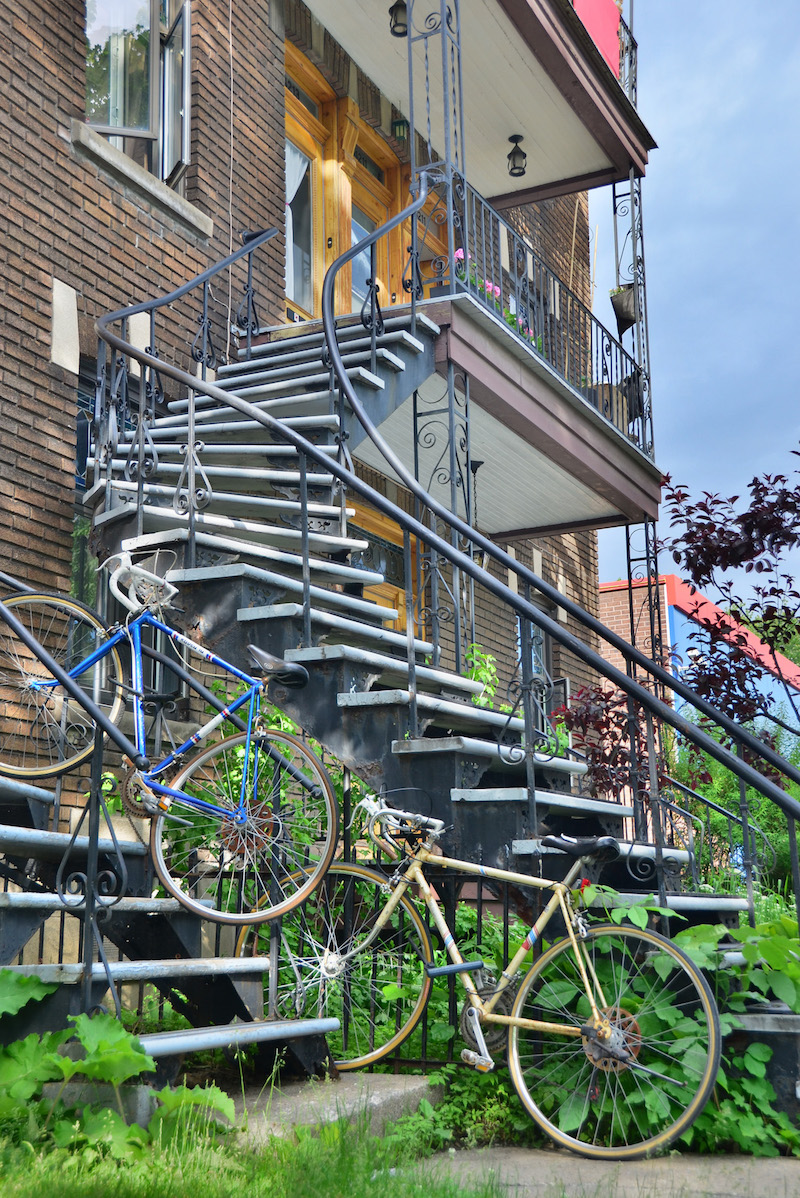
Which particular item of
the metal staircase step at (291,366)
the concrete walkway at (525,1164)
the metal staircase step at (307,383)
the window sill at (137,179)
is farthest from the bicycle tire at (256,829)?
the window sill at (137,179)

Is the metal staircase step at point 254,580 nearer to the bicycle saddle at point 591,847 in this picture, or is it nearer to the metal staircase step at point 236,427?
the bicycle saddle at point 591,847

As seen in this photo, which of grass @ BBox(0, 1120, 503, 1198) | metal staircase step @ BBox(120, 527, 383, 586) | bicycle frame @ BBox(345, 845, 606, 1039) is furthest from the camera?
metal staircase step @ BBox(120, 527, 383, 586)

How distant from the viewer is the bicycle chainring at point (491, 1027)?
4.40 m

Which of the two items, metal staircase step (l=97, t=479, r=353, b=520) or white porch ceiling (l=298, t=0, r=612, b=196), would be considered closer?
metal staircase step (l=97, t=479, r=353, b=520)

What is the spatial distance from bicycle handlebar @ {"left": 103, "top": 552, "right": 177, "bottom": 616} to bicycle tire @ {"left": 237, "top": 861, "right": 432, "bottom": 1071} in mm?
1392

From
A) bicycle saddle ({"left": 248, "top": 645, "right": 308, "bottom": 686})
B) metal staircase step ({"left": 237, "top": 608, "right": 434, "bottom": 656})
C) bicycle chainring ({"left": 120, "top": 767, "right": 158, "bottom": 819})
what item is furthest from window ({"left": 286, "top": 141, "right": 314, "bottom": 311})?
bicycle chainring ({"left": 120, "top": 767, "right": 158, "bottom": 819})

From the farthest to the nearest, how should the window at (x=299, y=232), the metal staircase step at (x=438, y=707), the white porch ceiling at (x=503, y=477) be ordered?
the window at (x=299, y=232) → the white porch ceiling at (x=503, y=477) → the metal staircase step at (x=438, y=707)

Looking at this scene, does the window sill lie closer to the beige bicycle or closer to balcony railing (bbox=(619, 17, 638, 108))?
the beige bicycle

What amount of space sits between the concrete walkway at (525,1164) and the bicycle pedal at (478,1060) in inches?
7.6

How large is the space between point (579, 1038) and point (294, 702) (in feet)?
5.78

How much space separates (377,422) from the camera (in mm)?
7707

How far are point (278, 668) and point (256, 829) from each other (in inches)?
25.0

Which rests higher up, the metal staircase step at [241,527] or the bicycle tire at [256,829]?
the metal staircase step at [241,527]

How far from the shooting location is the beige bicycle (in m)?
4.10
